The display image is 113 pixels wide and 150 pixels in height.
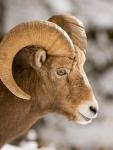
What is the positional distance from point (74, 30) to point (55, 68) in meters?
0.45

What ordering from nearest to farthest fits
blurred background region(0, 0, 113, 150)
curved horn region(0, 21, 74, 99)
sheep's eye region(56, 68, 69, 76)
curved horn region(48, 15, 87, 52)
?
curved horn region(0, 21, 74, 99), sheep's eye region(56, 68, 69, 76), curved horn region(48, 15, 87, 52), blurred background region(0, 0, 113, 150)

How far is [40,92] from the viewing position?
15.5 ft

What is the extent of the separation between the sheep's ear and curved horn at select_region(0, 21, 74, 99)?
0.05 m

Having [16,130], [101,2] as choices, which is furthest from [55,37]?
[101,2]

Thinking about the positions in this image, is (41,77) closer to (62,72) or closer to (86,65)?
(62,72)

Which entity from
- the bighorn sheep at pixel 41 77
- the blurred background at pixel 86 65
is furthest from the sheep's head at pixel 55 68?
the blurred background at pixel 86 65

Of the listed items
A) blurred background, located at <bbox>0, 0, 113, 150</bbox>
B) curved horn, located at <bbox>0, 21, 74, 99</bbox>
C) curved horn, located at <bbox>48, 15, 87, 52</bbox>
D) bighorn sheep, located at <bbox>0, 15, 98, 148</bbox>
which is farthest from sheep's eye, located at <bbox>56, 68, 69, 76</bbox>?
blurred background, located at <bbox>0, 0, 113, 150</bbox>

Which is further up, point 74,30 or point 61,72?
point 74,30

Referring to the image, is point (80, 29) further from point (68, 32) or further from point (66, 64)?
point (66, 64)

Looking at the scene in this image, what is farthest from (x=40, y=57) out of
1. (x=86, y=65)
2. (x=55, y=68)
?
(x=86, y=65)

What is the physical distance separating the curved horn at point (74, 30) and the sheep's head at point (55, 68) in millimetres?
101

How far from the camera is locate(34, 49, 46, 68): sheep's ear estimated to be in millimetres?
4613

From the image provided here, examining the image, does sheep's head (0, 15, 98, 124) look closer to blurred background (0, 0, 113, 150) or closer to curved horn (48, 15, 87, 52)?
curved horn (48, 15, 87, 52)

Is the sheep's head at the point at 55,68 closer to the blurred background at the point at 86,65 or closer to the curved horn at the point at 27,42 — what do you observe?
the curved horn at the point at 27,42
